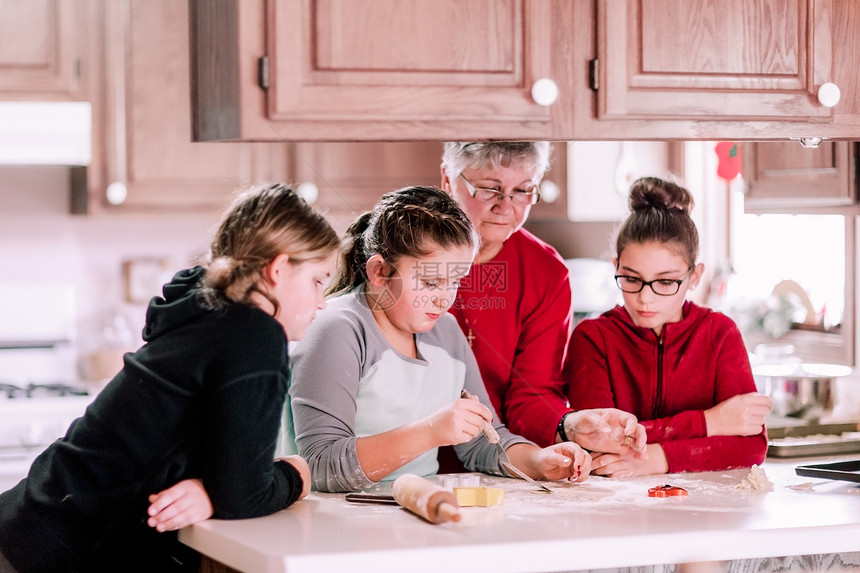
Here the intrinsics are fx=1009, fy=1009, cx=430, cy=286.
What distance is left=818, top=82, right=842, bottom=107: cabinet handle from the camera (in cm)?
172

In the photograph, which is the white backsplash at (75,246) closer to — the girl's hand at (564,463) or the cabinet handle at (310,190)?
the cabinet handle at (310,190)

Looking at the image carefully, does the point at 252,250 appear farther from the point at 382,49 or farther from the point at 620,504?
the point at 620,504

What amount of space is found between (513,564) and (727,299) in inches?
91.6

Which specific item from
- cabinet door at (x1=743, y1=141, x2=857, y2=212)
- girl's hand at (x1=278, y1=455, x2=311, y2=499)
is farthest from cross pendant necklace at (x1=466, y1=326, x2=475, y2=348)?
cabinet door at (x1=743, y1=141, x2=857, y2=212)

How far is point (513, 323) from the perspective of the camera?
189 centimetres

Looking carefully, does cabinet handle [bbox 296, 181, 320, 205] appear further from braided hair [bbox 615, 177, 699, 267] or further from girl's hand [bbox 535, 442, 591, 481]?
girl's hand [bbox 535, 442, 591, 481]

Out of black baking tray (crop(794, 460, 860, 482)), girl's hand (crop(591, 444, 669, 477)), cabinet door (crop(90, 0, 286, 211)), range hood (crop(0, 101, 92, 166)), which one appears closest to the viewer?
black baking tray (crop(794, 460, 860, 482))

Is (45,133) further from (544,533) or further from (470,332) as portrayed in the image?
(544,533)

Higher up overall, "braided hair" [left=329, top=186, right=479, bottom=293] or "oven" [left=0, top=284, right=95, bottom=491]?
"braided hair" [left=329, top=186, right=479, bottom=293]

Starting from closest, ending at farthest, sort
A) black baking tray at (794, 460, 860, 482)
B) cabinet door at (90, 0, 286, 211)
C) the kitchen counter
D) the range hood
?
1. the kitchen counter
2. black baking tray at (794, 460, 860, 482)
3. the range hood
4. cabinet door at (90, 0, 286, 211)

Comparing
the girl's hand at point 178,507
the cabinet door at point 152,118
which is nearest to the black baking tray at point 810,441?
the girl's hand at point 178,507

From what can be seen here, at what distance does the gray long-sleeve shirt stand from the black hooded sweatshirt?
0.48ft

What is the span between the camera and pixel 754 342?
10.6 ft

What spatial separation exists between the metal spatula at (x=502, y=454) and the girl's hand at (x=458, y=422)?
0.03 meters
